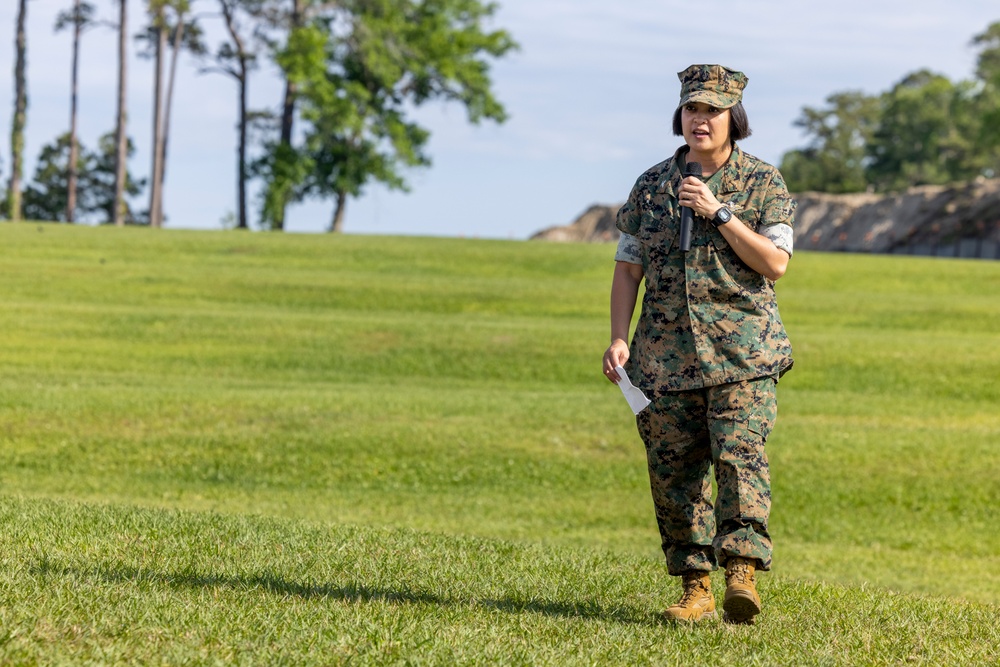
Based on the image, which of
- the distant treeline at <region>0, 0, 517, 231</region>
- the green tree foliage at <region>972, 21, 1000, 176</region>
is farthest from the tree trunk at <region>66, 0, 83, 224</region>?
the green tree foliage at <region>972, 21, 1000, 176</region>

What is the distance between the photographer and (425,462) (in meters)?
13.5

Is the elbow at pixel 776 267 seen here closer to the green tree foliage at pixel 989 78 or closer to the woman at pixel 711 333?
the woman at pixel 711 333

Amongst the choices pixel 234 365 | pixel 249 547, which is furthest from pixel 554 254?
pixel 249 547

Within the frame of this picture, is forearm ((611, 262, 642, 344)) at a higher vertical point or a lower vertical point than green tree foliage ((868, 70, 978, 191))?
lower

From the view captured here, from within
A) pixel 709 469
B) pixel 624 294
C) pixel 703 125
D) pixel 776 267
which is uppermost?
pixel 703 125

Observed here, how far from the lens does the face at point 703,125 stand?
5.11m

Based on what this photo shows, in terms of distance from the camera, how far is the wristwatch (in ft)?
16.2

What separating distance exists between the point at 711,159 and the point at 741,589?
1644 mm

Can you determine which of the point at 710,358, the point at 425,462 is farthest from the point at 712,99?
the point at 425,462

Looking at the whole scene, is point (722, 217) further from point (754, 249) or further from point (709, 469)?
point (709, 469)

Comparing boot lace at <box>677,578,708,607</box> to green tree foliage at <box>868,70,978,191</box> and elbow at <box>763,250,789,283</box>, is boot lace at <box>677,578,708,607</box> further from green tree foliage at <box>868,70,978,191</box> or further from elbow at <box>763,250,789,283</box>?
green tree foliage at <box>868,70,978,191</box>

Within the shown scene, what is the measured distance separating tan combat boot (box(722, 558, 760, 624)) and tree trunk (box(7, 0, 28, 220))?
46.9 metres

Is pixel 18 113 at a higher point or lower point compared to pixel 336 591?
higher

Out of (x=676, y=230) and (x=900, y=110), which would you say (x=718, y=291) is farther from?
(x=900, y=110)
